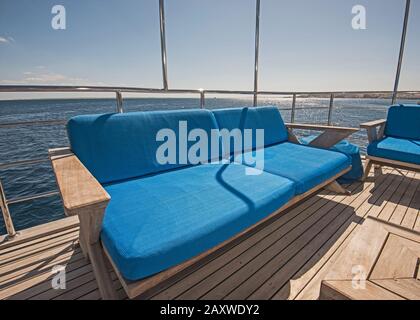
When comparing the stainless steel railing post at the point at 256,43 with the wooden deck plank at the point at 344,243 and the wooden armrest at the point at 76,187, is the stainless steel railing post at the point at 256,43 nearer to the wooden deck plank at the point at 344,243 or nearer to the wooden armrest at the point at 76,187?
the wooden deck plank at the point at 344,243

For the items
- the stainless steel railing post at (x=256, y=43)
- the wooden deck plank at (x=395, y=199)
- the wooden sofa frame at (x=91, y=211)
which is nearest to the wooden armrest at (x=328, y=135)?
the wooden deck plank at (x=395, y=199)

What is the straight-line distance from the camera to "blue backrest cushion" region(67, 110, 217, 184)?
128cm

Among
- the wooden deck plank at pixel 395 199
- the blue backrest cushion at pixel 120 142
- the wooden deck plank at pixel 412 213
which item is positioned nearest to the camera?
the blue backrest cushion at pixel 120 142

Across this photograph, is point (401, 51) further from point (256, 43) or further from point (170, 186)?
point (170, 186)

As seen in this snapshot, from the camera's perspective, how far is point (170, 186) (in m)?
1.30

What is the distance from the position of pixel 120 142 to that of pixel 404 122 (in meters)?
3.24

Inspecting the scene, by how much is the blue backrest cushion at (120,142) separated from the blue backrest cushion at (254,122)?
0.52 m

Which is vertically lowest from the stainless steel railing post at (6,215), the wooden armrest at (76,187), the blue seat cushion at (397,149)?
the stainless steel railing post at (6,215)

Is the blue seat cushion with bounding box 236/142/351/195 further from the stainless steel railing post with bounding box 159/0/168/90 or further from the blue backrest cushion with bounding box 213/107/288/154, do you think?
the stainless steel railing post with bounding box 159/0/168/90

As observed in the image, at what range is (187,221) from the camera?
95 centimetres

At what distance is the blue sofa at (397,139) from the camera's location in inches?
83.1

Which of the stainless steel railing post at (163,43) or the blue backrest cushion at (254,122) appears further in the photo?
the blue backrest cushion at (254,122)

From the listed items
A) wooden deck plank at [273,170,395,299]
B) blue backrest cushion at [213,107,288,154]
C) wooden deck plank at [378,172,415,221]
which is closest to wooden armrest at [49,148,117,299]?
wooden deck plank at [273,170,395,299]

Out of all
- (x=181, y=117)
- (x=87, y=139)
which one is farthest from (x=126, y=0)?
A: (x=87, y=139)
